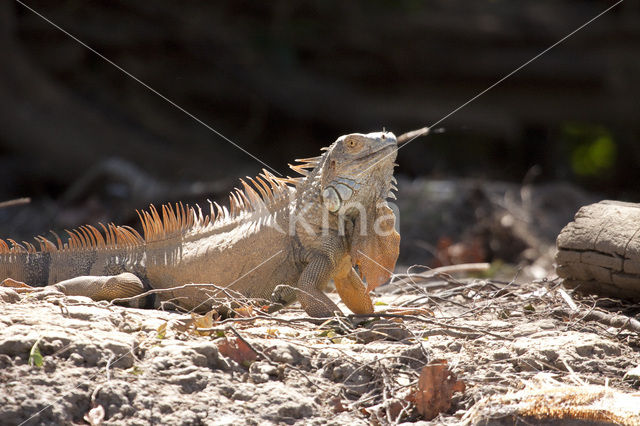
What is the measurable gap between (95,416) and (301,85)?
11.9 meters

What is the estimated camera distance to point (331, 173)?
14.8ft

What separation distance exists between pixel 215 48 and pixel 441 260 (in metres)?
7.26

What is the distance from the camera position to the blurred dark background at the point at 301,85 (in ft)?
42.6

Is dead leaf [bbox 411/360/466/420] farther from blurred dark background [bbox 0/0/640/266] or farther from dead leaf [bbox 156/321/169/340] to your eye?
blurred dark background [bbox 0/0/640/266]

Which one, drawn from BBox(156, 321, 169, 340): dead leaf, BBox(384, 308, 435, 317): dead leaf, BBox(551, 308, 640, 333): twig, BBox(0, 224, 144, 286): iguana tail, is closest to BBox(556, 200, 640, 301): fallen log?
BBox(551, 308, 640, 333): twig

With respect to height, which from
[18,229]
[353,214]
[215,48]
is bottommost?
[18,229]

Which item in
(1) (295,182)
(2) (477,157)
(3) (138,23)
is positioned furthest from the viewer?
(2) (477,157)

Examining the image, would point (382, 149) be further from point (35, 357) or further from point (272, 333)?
point (35, 357)

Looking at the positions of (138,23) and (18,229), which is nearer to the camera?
(18,229)

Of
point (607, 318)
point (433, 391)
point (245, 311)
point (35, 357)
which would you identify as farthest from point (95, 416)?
point (607, 318)

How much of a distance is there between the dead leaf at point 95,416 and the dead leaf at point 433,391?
4.41 feet

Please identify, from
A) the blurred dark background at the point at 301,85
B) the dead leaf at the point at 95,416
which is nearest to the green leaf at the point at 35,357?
the dead leaf at the point at 95,416

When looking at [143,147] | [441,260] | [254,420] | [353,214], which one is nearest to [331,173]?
[353,214]

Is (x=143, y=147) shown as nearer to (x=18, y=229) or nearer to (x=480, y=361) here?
(x=18, y=229)
